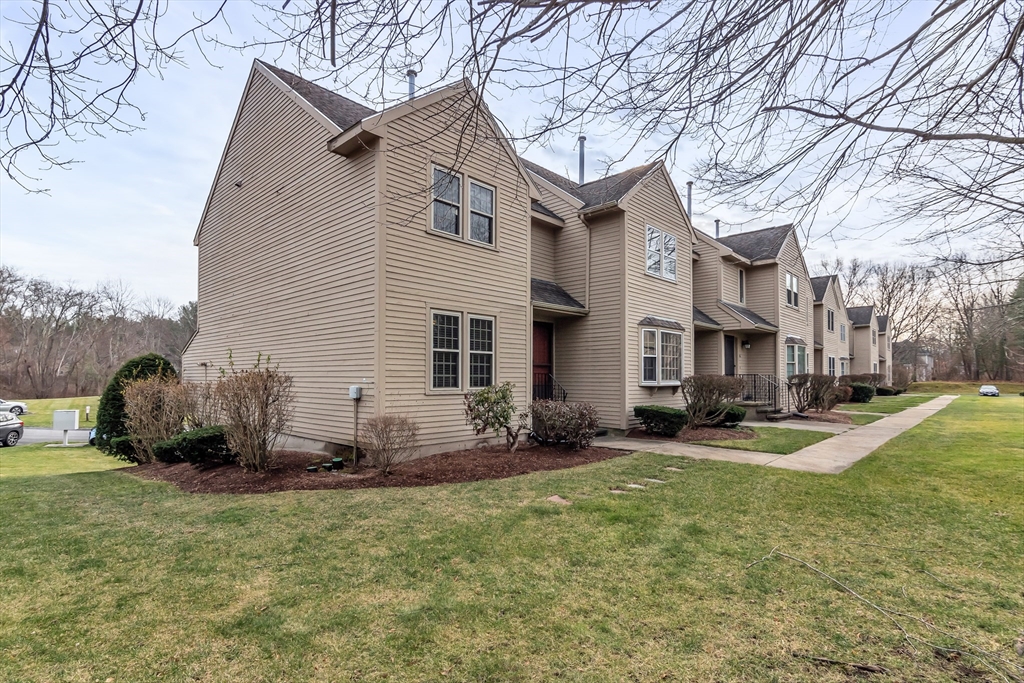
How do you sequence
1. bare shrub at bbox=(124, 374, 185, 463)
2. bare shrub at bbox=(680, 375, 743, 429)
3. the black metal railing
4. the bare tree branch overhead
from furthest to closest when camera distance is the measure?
1. the black metal railing
2. bare shrub at bbox=(680, 375, 743, 429)
3. bare shrub at bbox=(124, 374, 185, 463)
4. the bare tree branch overhead

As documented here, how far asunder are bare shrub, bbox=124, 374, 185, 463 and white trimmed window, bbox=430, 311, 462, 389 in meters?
5.19

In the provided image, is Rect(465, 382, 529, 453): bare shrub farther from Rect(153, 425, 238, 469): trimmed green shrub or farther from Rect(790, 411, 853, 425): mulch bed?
Rect(790, 411, 853, 425): mulch bed

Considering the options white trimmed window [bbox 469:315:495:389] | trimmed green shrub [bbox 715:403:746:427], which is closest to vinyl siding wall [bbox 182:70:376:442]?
white trimmed window [bbox 469:315:495:389]

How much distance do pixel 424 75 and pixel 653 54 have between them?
1.55 meters

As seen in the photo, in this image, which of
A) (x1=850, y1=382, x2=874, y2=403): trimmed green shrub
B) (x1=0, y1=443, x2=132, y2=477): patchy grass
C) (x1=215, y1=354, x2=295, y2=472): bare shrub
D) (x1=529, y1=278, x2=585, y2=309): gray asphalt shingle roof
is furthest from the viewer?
(x1=850, y1=382, x2=874, y2=403): trimmed green shrub

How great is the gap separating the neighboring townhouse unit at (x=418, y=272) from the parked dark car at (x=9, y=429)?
915 centimetres

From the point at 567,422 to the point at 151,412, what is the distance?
8337 millimetres

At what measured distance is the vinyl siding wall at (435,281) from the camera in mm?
8664

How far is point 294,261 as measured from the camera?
412 inches

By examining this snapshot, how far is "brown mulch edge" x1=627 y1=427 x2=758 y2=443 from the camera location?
39.2 feet

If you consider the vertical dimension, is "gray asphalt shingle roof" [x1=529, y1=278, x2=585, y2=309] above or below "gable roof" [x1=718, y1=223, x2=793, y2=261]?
below

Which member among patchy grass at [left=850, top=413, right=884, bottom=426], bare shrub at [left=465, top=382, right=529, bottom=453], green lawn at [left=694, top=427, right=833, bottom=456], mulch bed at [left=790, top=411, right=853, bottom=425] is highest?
bare shrub at [left=465, top=382, right=529, bottom=453]

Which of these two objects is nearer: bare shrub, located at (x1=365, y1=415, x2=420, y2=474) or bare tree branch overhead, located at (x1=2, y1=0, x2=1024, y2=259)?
bare tree branch overhead, located at (x1=2, y1=0, x2=1024, y2=259)

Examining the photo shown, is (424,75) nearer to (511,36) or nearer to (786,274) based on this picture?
(511,36)
